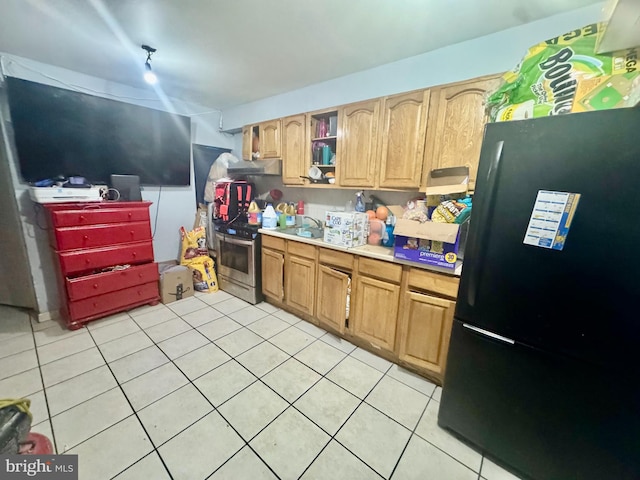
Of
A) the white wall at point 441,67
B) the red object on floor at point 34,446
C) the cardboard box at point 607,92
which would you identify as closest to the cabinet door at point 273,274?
the white wall at point 441,67

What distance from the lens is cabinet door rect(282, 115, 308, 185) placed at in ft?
8.51

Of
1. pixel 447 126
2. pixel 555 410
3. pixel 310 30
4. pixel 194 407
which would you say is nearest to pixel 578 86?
pixel 447 126

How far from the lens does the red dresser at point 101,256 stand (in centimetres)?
215

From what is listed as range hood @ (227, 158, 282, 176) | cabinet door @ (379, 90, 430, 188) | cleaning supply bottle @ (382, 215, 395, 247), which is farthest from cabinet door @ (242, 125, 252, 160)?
cleaning supply bottle @ (382, 215, 395, 247)

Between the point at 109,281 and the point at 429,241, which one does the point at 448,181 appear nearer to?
the point at 429,241

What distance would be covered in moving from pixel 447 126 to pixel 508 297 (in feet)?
3.98

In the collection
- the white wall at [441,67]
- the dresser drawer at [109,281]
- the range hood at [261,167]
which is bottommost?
the dresser drawer at [109,281]

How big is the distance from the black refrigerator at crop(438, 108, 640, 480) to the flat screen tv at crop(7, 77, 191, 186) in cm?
330

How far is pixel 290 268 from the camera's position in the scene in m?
2.57

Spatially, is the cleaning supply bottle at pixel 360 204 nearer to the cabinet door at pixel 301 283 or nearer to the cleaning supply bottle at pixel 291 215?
the cabinet door at pixel 301 283

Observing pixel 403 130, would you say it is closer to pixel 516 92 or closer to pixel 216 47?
pixel 516 92

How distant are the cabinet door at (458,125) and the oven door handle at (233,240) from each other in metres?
1.96

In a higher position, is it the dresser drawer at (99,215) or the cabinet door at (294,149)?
the cabinet door at (294,149)

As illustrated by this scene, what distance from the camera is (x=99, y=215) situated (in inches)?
89.9
